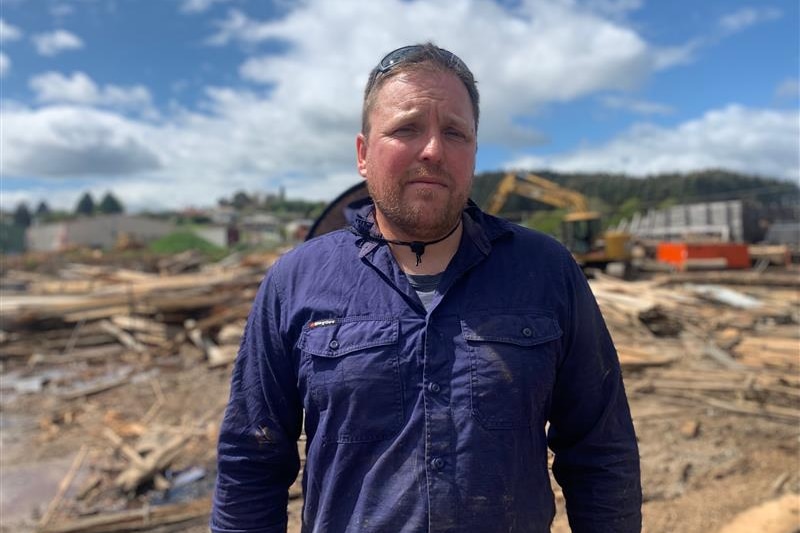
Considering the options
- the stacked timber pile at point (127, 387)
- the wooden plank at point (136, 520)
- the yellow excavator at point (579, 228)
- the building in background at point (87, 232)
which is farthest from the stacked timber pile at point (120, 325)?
the building in background at point (87, 232)

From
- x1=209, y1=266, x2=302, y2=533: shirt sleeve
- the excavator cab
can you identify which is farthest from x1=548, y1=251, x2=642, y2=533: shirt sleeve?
the excavator cab

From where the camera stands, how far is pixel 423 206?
172 cm

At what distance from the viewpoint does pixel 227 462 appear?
174cm

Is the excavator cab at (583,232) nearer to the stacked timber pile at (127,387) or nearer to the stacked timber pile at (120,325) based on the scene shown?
the stacked timber pile at (127,387)

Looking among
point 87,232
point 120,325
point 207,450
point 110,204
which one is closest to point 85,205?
point 110,204

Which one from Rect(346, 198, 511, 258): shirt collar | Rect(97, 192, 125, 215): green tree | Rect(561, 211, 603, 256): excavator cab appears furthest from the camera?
Rect(97, 192, 125, 215): green tree

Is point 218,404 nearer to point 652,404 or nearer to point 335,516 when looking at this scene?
point 652,404

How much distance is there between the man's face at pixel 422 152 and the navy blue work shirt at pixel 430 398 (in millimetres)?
132

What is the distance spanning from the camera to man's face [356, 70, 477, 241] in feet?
5.63

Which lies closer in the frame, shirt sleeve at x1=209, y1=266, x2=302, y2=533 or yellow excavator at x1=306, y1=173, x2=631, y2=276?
shirt sleeve at x1=209, y1=266, x2=302, y2=533

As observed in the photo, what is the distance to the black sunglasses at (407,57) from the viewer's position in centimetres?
182

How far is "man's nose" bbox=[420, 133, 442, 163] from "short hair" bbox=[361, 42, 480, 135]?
0.24m

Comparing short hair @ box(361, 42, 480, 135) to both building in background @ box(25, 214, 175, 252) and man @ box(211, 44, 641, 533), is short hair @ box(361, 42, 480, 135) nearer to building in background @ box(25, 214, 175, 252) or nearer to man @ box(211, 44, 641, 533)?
man @ box(211, 44, 641, 533)

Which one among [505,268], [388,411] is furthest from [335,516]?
[505,268]
